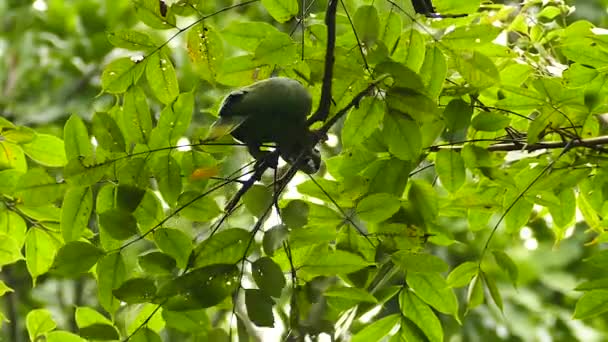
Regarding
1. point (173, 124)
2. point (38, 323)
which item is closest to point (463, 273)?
point (173, 124)

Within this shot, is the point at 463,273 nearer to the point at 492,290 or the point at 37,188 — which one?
the point at 492,290

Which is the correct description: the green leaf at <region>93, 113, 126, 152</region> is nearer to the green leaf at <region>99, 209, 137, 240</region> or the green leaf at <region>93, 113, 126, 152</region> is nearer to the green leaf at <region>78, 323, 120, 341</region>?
the green leaf at <region>99, 209, 137, 240</region>

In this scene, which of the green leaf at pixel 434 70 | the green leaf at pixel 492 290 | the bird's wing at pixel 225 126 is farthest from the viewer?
the green leaf at pixel 492 290

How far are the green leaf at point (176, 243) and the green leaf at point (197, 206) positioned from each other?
18mm

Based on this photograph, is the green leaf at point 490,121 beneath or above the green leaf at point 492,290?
above

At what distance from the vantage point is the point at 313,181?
2.48 ft

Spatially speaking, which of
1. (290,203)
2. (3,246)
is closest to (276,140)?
(290,203)

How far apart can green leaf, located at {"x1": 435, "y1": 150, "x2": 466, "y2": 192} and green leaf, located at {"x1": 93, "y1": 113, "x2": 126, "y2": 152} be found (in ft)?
0.96

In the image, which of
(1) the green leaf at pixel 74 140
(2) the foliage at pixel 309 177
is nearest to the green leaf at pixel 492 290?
(2) the foliage at pixel 309 177

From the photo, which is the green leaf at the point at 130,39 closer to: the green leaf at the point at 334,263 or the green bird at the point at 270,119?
the green bird at the point at 270,119

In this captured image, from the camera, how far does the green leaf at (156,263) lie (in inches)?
27.8

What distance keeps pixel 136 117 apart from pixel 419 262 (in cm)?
29

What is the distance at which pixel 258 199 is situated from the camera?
0.67m

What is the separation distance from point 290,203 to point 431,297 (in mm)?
194
